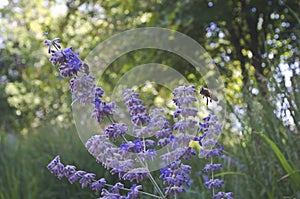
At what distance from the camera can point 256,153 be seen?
2445mm

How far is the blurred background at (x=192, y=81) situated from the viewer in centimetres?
239

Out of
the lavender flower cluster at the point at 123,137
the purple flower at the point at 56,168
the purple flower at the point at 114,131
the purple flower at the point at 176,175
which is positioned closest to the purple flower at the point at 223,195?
the lavender flower cluster at the point at 123,137

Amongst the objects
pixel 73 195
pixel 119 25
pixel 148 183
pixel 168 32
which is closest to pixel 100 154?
pixel 148 183

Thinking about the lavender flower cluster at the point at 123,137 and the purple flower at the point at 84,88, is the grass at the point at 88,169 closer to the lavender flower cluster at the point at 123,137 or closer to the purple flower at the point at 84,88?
the lavender flower cluster at the point at 123,137

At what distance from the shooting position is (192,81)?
4.71 metres

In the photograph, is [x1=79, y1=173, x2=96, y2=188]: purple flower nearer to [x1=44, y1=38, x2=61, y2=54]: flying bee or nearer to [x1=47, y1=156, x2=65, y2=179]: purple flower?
[x1=47, y1=156, x2=65, y2=179]: purple flower

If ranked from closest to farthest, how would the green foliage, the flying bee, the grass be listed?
the flying bee → the grass → the green foliage

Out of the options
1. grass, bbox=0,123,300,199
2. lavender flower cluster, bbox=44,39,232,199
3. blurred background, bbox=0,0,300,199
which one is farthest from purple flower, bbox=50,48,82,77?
grass, bbox=0,123,300,199

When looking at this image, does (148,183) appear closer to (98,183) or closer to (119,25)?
(98,183)

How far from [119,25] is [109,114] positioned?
5374mm

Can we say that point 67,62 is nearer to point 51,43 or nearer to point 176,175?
point 51,43

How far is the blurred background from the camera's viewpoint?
2393 millimetres

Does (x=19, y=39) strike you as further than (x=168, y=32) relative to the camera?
Yes

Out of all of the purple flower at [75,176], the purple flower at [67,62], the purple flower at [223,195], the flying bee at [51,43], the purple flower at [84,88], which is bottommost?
the purple flower at [223,195]
